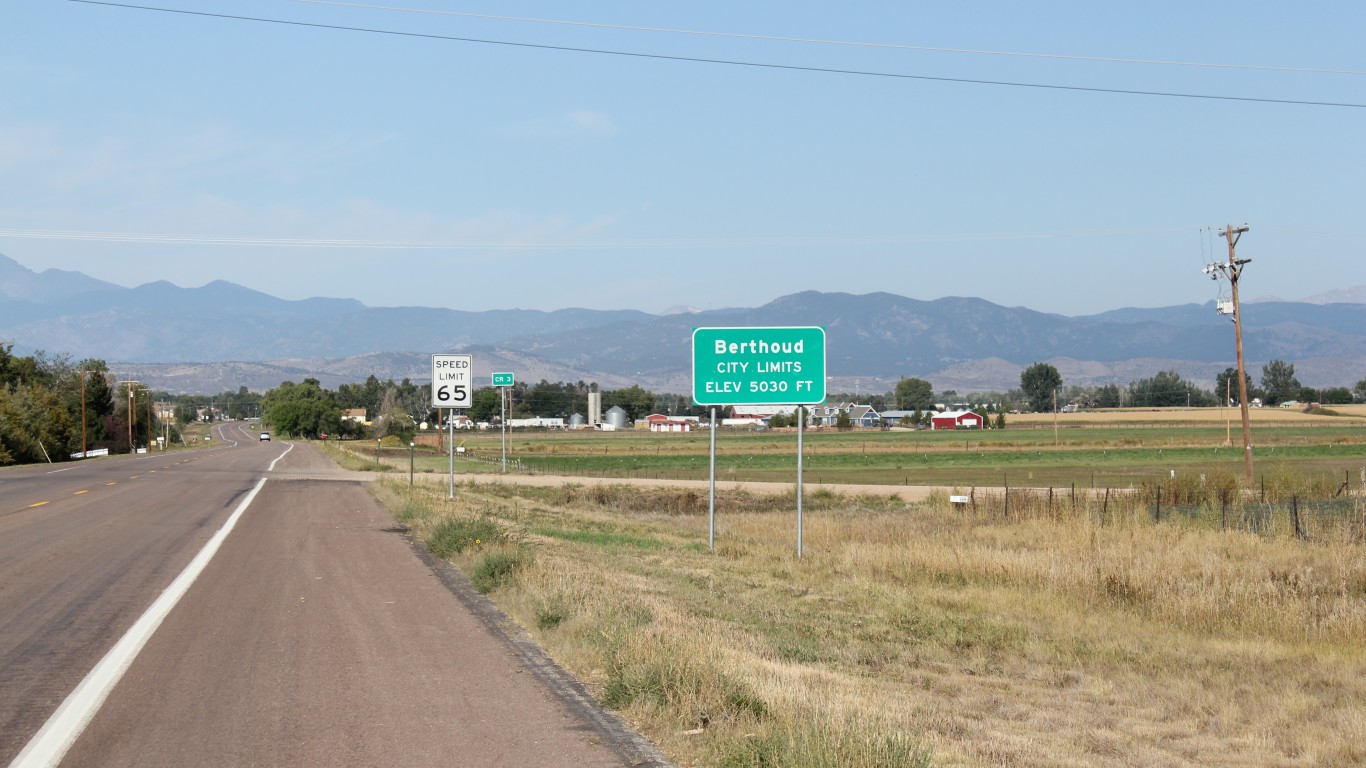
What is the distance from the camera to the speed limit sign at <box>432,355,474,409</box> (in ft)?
93.6

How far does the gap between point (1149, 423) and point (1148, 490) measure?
123m

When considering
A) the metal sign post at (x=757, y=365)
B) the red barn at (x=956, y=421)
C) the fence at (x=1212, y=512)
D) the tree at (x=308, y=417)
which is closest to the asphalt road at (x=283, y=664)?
the metal sign post at (x=757, y=365)

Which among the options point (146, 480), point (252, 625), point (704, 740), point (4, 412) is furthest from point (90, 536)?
point (4, 412)

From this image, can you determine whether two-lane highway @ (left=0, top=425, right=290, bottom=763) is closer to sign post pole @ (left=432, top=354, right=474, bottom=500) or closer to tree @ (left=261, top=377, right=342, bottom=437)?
sign post pole @ (left=432, top=354, right=474, bottom=500)

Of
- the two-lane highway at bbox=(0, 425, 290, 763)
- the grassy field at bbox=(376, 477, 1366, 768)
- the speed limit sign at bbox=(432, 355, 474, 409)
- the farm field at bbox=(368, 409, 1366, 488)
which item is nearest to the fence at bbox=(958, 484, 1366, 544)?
the grassy field at bbox=(376, 477, 1366, 768)

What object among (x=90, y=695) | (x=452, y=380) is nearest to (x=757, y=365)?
(x=452, y=380)

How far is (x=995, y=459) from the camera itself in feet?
280

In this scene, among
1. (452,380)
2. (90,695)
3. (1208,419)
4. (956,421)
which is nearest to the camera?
(90,695)

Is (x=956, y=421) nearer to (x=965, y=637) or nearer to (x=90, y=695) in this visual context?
(x=965, y=637)

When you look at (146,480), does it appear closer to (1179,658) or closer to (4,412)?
(4,412)

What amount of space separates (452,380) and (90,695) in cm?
2046

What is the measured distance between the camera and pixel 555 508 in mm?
37031

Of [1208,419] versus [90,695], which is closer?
[90,695]

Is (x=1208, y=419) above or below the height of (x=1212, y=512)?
above
